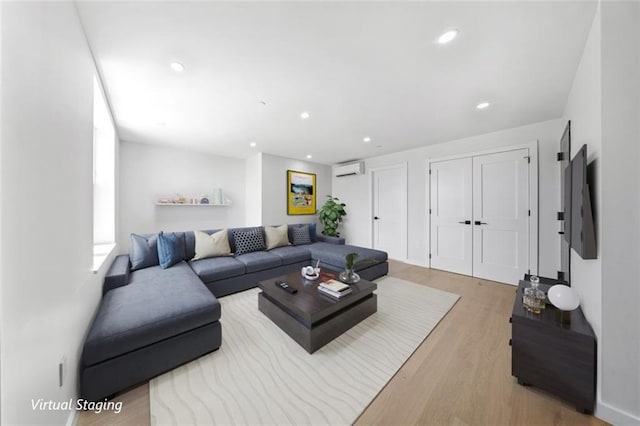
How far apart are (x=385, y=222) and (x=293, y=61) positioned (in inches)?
155

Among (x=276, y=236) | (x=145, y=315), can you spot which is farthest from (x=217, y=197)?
(x=145, y=315)

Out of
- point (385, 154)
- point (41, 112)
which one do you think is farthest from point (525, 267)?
point (41, 112)

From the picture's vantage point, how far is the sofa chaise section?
4.31 ft

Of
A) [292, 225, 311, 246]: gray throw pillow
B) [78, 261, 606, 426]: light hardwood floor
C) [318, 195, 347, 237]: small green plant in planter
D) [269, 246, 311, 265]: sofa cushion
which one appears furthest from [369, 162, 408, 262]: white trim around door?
[78, 261, 606, 426]: light hardwood floor

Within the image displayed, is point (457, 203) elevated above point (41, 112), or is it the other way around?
point (41, 112)

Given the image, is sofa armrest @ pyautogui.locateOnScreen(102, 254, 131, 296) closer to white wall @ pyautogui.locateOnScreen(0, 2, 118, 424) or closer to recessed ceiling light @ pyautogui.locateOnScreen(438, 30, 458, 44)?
white wall @ pyautogui.locateOnScreen(0, 2, 118, 424)

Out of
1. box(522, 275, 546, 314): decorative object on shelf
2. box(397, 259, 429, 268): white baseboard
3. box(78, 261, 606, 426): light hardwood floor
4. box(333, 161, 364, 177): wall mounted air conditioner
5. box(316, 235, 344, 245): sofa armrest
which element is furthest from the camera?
box(333, 161, 364, 177): wall mounted air conditioner

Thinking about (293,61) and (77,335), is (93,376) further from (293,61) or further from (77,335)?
(293,61)

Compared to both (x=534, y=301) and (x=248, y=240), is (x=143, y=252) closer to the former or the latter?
(x=248, y=240)

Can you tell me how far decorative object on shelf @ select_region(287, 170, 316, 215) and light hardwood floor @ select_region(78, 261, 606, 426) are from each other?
373cm

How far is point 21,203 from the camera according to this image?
0.80m

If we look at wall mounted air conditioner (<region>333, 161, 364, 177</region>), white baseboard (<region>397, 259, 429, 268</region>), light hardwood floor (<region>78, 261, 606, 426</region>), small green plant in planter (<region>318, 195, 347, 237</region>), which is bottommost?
light hardwood floor (<region>78, 261, 606, 426</region>)

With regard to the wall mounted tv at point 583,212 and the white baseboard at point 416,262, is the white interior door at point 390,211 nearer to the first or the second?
the white baseboard at point 416,262

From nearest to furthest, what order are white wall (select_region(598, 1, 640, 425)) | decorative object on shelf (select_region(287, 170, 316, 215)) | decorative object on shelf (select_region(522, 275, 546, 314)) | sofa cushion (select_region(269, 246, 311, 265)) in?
white wall (select_region(598, 1, 640, 425)) → decorative object on shelf (select_region(522, 275, 546, 314)) → sofa cushion (select_region(269, 246, 311, 265)) → decorative object on shelf (select_region(287, 170, 316, 215))
